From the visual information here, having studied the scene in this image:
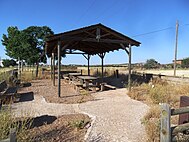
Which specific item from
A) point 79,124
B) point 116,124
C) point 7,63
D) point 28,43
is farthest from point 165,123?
point 7,63

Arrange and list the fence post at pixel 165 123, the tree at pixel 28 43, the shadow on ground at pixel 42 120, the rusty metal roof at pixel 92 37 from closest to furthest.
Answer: the fence post at pixel 165 123 → the shadow on ground at pixel 42 120 → the rusty metal roof at pixel 92 37 → the tree at pixel 28 43

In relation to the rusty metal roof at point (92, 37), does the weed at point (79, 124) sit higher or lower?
lower

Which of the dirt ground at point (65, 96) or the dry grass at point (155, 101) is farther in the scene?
the dirt ground at point (65, 96)

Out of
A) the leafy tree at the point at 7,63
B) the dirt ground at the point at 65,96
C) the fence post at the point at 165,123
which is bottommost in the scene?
the dirt ground at the point at 65,96

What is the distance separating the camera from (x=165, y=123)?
302 centimetres

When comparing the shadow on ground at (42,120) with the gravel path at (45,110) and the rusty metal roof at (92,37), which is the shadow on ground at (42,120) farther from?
the rusty metal roof at (92,37)

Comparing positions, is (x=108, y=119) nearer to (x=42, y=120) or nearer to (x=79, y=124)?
(x=79, y=124)

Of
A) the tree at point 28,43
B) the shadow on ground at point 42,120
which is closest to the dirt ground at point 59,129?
the shadow on ground at point 42,120

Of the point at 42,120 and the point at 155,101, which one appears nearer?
the point at 42,120

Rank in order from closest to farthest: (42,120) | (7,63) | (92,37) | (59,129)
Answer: (59,129) → (42,120) → (92,37) → (7,63)

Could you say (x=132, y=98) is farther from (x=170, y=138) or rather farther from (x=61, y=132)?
(x=170, y=138)

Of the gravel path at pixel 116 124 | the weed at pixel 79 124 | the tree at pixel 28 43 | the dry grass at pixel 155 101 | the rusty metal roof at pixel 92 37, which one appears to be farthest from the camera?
the tree at pixel 28 43

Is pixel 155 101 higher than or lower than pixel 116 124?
higher

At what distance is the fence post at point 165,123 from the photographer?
3004mm
